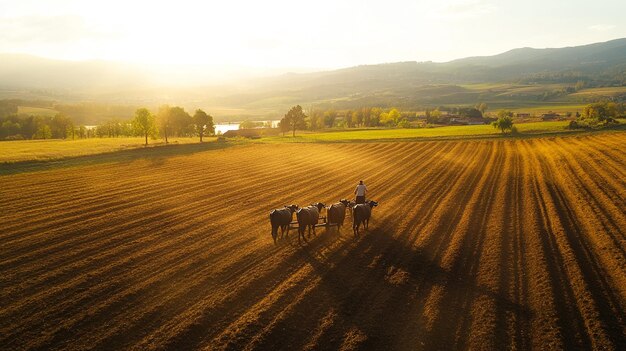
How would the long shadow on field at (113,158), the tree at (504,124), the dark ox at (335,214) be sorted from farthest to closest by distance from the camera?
1. the tree at (504,124)
2. the long shadow on field at (113,158)
3. the dark ox at (335,214)

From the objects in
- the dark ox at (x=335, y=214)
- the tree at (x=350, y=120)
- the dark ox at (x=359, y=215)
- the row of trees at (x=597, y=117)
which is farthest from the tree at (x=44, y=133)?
the row of trees at (x=597, y=117)

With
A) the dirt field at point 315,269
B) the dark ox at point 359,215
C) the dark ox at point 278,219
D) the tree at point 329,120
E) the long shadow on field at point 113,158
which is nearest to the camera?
the dirt field at point 315,269

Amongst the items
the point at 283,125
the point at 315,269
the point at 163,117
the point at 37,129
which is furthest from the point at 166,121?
the point at 315,269

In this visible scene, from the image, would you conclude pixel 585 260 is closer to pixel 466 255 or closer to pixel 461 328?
pixel 466 255

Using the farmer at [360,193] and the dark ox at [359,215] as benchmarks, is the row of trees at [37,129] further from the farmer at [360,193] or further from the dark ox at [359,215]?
the dark ox at [359,215]

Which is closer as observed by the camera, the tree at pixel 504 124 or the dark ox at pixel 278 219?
the dark ox at pixel 278 219

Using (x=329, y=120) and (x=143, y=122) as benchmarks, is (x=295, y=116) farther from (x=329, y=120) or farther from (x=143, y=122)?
(x=329, y=120)

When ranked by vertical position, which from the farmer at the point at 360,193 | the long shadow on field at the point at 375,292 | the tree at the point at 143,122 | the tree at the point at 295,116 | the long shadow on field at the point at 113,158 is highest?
the tree at the point at 295,116

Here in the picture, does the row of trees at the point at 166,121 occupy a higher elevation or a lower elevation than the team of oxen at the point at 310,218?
higher

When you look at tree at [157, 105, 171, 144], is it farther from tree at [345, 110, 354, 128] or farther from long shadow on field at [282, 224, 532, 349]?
tree at [345, 110, 354, 128]
